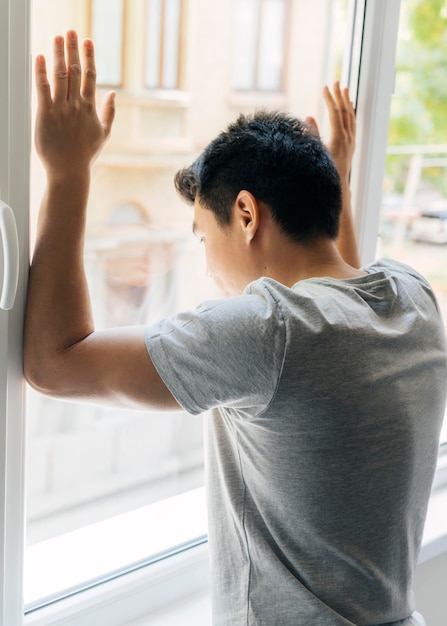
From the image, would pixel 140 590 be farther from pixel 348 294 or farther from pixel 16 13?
pixel 16 13

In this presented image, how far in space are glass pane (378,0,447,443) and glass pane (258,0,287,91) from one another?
1.01 feet

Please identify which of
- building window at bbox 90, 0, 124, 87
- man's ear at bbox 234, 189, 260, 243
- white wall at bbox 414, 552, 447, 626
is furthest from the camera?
white wall at bbox 414, 552, 447, 626

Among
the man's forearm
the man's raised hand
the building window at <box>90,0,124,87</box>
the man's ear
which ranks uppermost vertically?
the building window at <box>90,0,124,87</box>

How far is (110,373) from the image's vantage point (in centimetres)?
90

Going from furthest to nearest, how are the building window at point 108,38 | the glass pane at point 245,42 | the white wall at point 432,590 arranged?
the white wall at point 432,590 < the glass pane at point 245,42 < the building window at point 108,38

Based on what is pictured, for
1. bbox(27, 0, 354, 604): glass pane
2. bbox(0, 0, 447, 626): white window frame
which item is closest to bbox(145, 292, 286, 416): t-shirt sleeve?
bbox(0, 0, 447, 626): white window frame

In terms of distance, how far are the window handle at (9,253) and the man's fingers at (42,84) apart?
0.14 metres

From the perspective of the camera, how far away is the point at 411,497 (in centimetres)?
102

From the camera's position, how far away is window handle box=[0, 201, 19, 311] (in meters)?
0.89

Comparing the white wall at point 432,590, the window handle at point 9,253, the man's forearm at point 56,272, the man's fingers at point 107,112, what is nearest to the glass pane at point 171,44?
the man's fingers at point 107,112

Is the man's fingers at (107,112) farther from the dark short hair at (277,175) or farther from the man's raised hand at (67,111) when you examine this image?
the dark short hair at (277,175)

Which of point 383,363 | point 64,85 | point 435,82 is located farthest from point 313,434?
point 435,82

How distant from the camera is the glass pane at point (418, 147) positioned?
1636 millimetres

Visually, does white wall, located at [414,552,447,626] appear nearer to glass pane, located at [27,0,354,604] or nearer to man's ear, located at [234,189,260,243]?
glass pane, located at [27,0,354,604]
